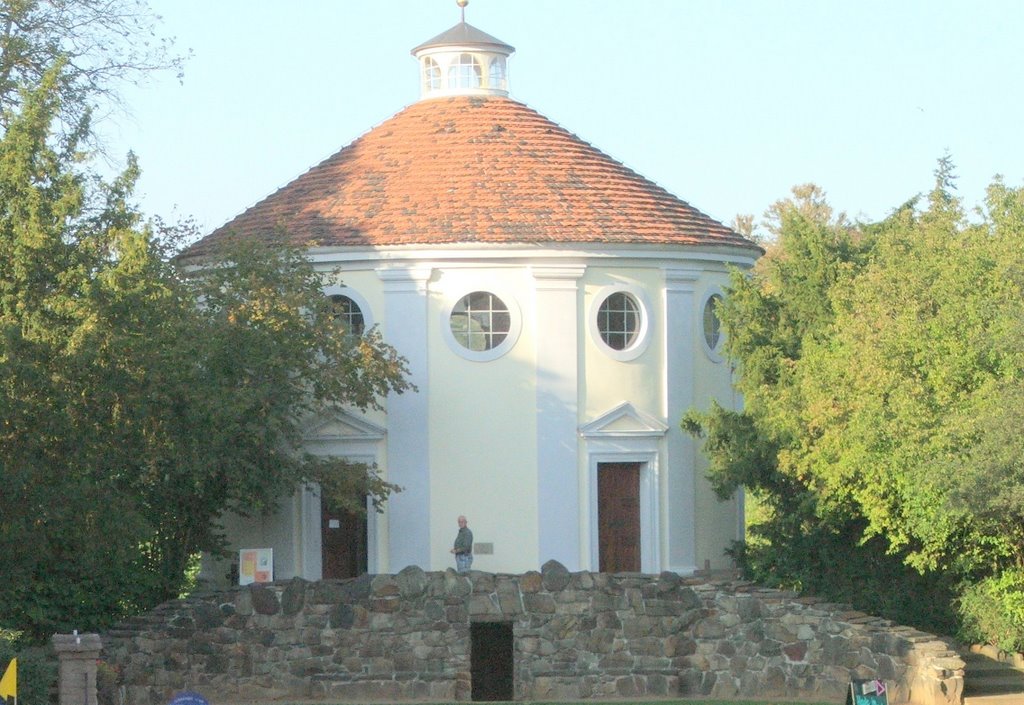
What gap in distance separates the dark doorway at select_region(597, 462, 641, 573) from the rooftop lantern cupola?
8.68 m

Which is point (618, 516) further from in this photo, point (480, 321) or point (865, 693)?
point (865, 693)

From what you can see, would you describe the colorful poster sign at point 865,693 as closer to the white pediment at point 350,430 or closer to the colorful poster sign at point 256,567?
the colorful poster sign at point 256,567

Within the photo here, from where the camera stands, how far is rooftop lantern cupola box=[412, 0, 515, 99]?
3597 cm

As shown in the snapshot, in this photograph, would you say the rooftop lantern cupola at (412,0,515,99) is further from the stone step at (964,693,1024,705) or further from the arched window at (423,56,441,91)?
the stone step at (964,693,1024,705)

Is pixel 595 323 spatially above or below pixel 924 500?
above

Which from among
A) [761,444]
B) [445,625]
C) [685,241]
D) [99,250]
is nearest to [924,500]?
[761,444]

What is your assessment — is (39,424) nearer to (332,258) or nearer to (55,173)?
(55,173)

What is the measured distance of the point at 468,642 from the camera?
2564cm

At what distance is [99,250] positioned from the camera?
23391 millimetres

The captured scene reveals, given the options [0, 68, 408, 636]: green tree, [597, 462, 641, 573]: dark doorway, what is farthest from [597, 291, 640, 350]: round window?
[0, 68, 408, 636]: green tree

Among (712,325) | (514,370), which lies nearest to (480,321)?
(514,370)

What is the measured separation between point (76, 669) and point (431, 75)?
58.4ft

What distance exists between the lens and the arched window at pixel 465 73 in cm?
3609

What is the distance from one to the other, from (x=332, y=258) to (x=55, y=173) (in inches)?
379
